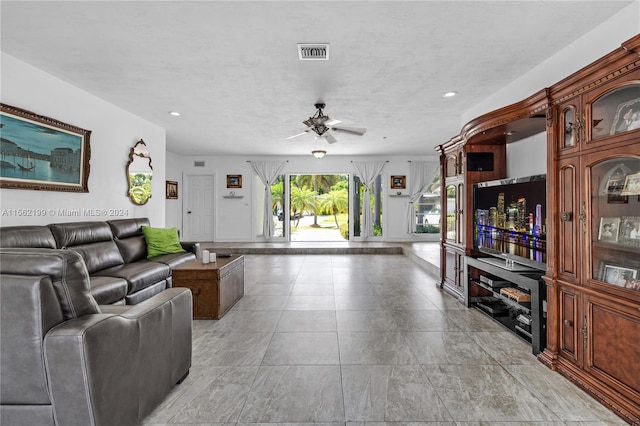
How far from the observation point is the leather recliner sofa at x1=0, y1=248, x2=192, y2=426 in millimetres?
1293

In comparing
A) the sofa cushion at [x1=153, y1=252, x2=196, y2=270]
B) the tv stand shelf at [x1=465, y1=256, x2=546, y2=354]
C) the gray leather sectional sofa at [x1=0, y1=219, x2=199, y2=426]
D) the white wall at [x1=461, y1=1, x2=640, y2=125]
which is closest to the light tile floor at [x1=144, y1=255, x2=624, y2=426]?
the tv stand shelf at [x1=465, y1=256, x2=546, y2=354]

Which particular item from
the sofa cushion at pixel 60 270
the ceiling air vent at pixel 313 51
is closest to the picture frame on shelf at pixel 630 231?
the ceiling air vent at pixel 313 51

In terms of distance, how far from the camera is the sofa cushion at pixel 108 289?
2.86 metres

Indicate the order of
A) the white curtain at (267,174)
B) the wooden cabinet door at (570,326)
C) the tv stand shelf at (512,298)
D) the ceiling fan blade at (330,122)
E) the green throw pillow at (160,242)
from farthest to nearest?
the white curtain at (267,174) < the green throw pillow at (160,242) < the ceiling fan blade at (330,122) < the tv stand shelf at (512,298) < the wooden cabinet door at (570,326)

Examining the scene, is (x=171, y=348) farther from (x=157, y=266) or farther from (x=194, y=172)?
(x=194, y=172)

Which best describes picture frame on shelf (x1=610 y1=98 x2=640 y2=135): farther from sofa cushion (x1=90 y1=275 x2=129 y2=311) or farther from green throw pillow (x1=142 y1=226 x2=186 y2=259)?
green throw pillow (x1=142 y1=226 x2=186 y2=259)

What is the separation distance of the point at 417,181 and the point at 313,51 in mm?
6725

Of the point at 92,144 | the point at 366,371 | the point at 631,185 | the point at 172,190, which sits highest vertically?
the point at 92,144

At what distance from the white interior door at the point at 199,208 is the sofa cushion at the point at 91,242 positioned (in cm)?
497

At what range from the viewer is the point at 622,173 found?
1.86m

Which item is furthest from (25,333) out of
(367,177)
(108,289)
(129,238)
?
(367,177)

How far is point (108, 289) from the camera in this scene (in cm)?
297

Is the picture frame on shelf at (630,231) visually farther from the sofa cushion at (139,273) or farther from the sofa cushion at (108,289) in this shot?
the sofa cushion at (139,273)

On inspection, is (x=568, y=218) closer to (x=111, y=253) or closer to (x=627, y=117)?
(x=627, y=117)
